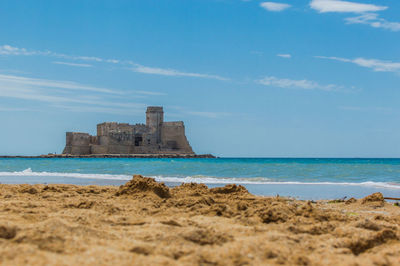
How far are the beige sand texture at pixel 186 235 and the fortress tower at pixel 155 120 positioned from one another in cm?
6283

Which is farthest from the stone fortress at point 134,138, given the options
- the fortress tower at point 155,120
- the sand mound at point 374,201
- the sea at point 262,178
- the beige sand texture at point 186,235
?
the beige sand texture at point 186,235

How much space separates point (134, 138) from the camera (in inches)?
2608

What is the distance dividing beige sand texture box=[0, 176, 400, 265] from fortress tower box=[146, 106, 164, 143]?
6283 cm

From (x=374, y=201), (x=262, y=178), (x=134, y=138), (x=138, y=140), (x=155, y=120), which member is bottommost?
(x=262, y=178)

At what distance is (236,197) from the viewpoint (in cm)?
588

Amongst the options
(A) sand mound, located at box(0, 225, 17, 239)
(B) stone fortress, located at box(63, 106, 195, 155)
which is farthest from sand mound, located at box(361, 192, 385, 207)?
(B) stone fortress, located at box(63, 106, 195, 155)

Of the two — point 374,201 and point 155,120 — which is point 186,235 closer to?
point 374,201

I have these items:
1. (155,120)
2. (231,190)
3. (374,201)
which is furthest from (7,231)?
(155,120)

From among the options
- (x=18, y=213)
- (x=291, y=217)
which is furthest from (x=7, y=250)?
(x=291, y=217)

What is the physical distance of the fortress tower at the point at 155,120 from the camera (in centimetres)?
6731

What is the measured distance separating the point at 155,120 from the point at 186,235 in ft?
212

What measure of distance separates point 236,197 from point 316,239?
261cm

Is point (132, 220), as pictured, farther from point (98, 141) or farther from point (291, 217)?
point (98, 141)

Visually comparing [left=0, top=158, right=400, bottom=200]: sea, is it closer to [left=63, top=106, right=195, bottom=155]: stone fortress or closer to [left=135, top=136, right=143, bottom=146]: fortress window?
[left=63, top=106, right=195, bottom=155]: stone fortress
